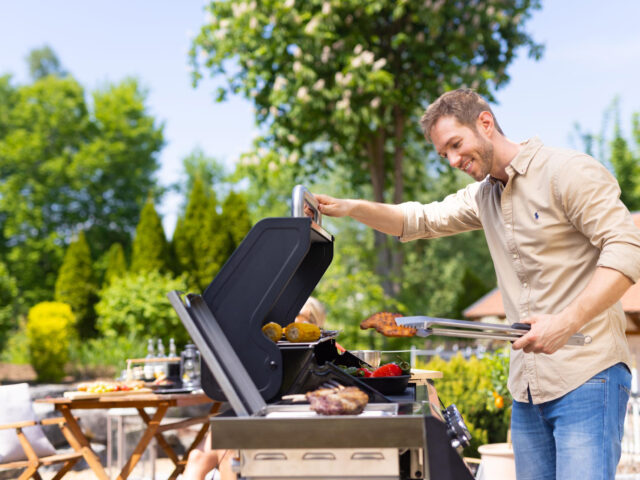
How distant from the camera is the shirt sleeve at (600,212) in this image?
1.84 metres

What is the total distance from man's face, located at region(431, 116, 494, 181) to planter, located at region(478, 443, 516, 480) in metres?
2.94

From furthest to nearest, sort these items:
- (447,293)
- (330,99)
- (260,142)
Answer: (447,293) → (260,142) → (330,99)

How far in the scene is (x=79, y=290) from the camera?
1481 centimetres

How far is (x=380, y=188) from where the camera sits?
11.5 m

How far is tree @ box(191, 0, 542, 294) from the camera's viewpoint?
9.95 meters

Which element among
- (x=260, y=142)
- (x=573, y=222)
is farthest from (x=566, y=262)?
(x=260, y=142)

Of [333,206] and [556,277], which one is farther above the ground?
[333,206]

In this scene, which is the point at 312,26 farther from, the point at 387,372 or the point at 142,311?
the point at 387,372

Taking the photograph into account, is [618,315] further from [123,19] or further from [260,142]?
[123,19]

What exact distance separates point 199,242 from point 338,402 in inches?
462

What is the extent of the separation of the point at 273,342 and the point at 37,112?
26665mm

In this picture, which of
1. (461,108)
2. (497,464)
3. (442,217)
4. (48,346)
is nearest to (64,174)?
(48,346)

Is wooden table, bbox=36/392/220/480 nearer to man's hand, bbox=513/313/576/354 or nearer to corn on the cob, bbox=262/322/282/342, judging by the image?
corn on the cob, bbox=262/322/282/342

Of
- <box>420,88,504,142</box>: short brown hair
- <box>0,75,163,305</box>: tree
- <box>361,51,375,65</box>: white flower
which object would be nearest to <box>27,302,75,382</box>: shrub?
<box>361,51,375,65</box>: white flower
